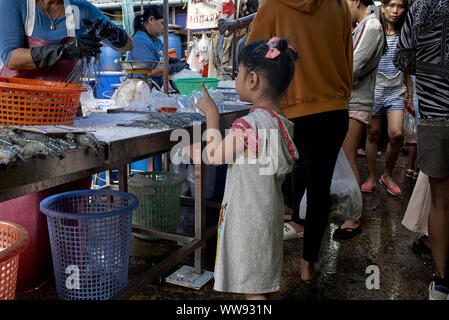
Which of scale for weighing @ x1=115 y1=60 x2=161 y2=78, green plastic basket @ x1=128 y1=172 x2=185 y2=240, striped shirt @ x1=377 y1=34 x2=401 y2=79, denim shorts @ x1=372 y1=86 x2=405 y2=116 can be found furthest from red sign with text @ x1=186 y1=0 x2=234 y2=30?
green plastic basket @ x1=128 y1=172 x2=185 y2=240

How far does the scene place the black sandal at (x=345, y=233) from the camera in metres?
3.07

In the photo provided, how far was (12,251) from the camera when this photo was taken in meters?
1.36

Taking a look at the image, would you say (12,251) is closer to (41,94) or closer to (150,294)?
(41,94)

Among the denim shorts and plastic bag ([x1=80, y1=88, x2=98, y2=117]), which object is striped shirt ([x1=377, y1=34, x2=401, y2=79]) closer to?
the denim shorts

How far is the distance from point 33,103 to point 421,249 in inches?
104

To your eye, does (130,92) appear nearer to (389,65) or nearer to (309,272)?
(309,272)

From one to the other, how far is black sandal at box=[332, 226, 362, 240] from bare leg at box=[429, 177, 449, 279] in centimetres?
104

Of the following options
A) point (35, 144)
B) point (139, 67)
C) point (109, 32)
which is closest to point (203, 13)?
point (139, 67)

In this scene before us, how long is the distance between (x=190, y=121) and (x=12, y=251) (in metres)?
1.03

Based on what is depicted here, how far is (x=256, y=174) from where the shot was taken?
1.56m

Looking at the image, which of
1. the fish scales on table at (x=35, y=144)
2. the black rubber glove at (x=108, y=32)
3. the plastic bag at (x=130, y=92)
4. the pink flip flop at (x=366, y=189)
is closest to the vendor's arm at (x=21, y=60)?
the black rubber glove at (x=108, y=32)

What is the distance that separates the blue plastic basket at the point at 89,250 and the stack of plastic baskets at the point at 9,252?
0.84ft

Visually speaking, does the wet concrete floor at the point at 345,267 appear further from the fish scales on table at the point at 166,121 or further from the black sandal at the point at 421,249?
the fish scales on table at the point at 166,121
